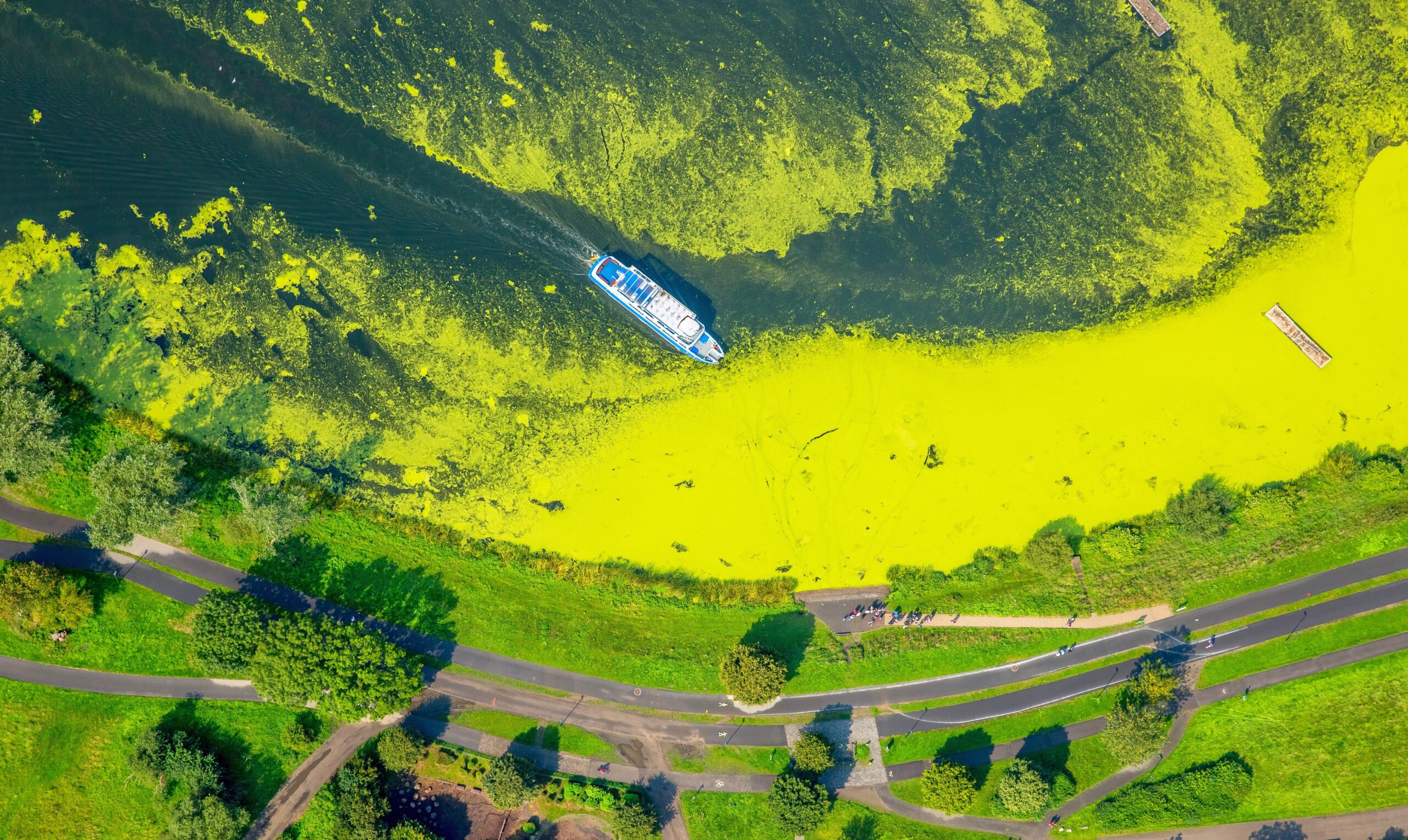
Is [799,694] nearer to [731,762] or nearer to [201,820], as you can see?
[731,762]

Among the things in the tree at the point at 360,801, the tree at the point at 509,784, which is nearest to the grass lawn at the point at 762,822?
the tree at the point at 509,784

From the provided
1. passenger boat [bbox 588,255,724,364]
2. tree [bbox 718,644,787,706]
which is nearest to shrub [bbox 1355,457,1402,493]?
tree [bbox 718,644,787,706]

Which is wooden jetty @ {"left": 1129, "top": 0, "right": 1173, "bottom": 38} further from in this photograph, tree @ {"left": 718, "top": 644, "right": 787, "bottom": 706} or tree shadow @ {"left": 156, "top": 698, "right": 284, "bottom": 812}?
tree shadow @ {"left": 156, "top": 698, "right": 284, "bottom": 812}

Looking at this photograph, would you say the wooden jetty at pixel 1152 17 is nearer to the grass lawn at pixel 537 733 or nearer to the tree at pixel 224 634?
the grass lawn at pixel 537 733

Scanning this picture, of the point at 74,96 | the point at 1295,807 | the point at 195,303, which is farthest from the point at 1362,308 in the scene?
the point at 74,96

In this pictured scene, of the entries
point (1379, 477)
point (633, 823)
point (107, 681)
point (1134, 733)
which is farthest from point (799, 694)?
point (107, 681)
